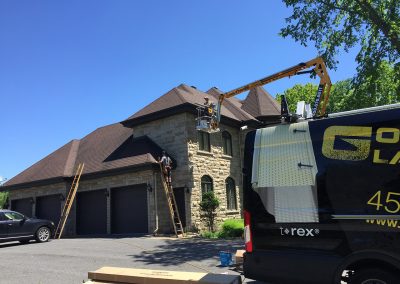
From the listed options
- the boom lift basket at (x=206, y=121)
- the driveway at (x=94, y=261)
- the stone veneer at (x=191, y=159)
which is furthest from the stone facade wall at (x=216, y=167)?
the driveway at (x=94, y=261)

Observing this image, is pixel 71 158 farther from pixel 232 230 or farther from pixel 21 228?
pixel 232 230

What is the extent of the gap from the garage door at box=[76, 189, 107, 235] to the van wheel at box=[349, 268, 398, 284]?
17.4 meters

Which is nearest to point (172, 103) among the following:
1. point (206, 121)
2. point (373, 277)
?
point (206, 121)

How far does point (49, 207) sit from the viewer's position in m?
23.5

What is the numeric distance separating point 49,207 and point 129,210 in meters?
6.51

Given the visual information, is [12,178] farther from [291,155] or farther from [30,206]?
[291,155]

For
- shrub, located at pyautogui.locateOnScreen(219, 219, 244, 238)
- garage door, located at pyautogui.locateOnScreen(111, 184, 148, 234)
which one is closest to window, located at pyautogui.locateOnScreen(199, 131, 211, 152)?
garage door, located at pyautogui.locateOnScreen(111, 184, 148, 234)

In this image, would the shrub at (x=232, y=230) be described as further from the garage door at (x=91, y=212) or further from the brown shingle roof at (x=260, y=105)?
the brown shingle roof at (x=260, y=105)

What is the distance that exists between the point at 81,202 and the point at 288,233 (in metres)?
19.0

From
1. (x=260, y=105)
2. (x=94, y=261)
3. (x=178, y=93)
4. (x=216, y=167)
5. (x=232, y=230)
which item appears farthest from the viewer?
(x=260, y=105)

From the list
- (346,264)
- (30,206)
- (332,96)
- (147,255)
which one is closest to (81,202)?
(30,206)

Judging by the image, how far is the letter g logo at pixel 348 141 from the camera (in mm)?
5008

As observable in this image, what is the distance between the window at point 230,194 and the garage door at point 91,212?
22.3ft

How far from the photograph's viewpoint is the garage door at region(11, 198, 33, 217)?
2436cm
